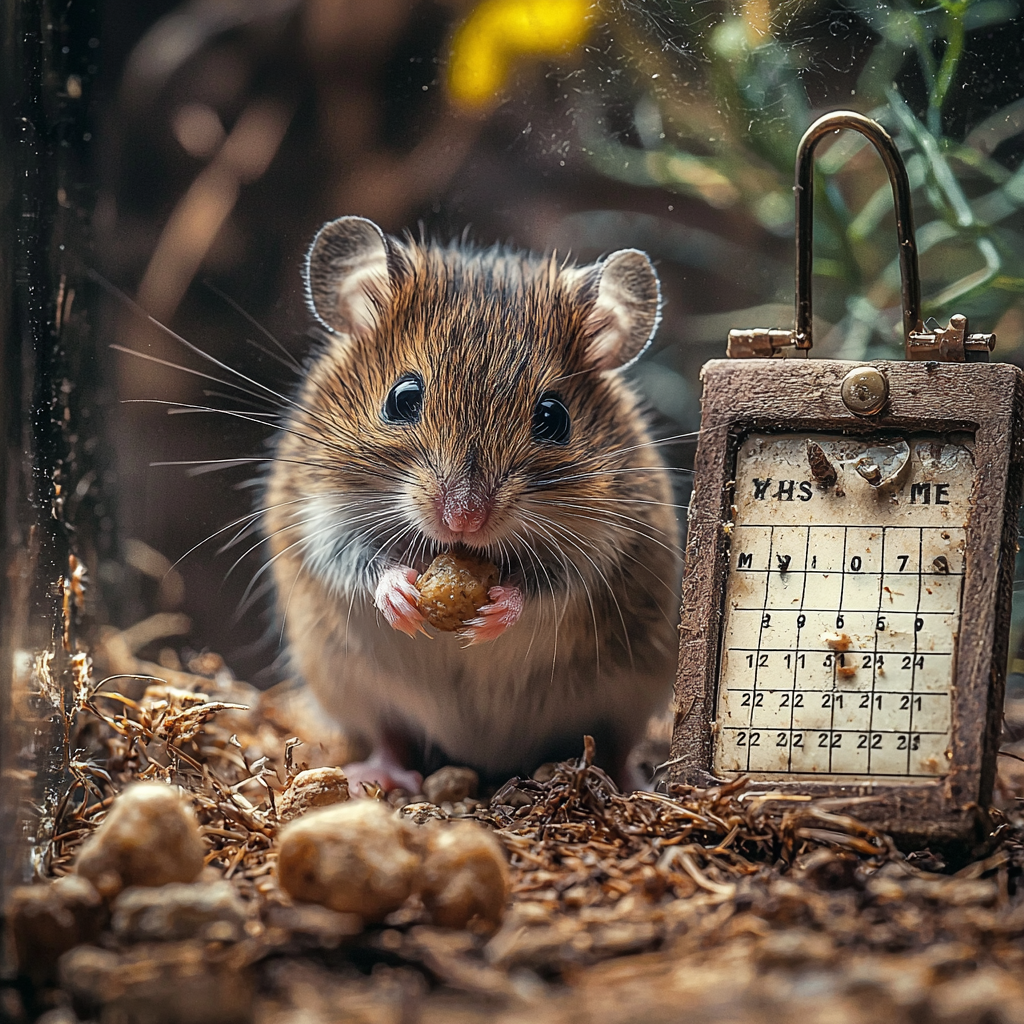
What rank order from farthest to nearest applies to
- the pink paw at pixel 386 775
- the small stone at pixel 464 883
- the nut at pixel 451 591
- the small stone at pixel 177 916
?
the pink paw at pixel 386 775 → the nut at pixel 451 591 → the small stone at pixel 464 883 → the small stone at pixel 177 916

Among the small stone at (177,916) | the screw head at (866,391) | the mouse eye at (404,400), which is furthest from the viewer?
the mouse eye at (404,400)

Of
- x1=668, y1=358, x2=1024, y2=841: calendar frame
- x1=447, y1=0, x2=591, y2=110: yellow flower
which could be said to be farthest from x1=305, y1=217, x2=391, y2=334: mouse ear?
x1=668, y1=358, x2=1024, y2=841: calendar frame

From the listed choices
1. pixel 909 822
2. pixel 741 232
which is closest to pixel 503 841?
pixel 909 822

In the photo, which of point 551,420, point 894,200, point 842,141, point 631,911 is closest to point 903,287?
point 894,200

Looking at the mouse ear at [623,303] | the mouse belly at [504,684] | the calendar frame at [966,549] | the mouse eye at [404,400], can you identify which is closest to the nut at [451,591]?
the mouse belly at [504,684]

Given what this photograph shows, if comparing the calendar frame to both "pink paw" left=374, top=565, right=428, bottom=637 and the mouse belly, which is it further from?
"pink paw" left=374, top=565, right=428, bottom=637

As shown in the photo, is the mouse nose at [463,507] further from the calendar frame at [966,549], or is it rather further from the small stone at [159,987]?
the small stone at [159,987]

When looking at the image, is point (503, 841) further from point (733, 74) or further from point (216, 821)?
point (733, 74)
